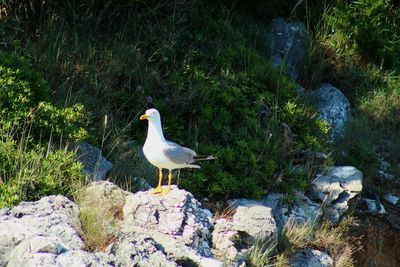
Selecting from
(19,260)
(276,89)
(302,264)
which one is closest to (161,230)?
(19,260)

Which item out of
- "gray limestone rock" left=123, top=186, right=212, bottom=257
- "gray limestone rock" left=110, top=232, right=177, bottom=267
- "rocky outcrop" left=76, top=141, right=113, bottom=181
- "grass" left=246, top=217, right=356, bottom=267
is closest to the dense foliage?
"rocky outcrop" left=76, top=141, right=113, bottom=181

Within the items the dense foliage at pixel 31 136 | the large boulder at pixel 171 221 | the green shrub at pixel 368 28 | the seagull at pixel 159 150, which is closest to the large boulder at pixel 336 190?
the large boulder at pixel 171 221

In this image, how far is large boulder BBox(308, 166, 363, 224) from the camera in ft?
28.9

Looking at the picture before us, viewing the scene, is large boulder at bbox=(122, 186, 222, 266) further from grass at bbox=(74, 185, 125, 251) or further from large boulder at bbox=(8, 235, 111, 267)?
large boulder at bbox=(8, 235, 111, 267)

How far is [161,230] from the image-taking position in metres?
6.43

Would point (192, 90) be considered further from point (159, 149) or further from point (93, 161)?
point (159, 149)

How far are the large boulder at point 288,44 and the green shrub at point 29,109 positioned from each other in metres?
3.87

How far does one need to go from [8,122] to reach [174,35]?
317 cm

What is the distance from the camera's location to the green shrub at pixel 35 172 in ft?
22.5

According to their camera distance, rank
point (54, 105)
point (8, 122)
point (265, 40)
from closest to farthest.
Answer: point (8, 122), point (54, 105), point (265, 40)

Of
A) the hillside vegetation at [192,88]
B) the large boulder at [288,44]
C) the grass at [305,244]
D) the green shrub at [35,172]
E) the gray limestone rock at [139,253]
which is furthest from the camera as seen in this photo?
the large boulder at [288,44]

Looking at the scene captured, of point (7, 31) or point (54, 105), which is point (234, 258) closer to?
point (54, 105)

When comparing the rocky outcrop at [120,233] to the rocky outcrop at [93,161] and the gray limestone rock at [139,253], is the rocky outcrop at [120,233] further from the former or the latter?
the rocky outcrop at [93,161]

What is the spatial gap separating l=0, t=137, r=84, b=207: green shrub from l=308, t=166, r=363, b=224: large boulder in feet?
9.43
